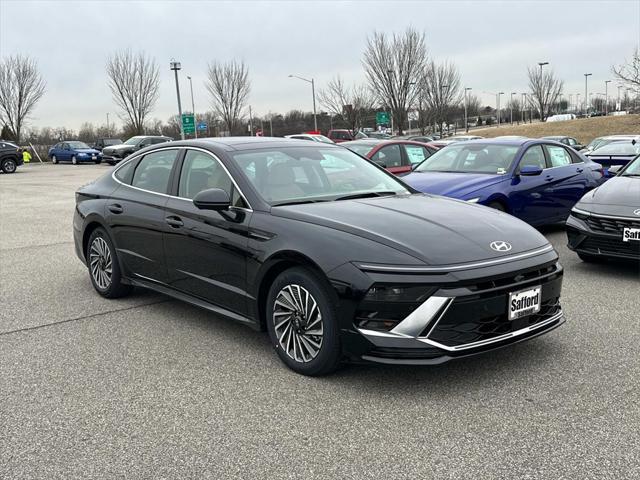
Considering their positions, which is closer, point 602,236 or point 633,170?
point 602,236

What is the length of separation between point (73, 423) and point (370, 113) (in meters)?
46.8

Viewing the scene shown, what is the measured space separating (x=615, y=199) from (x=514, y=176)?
2137 millimetres

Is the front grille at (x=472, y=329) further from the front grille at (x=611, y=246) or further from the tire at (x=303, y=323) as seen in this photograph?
the front grille at (x=611, y=246)

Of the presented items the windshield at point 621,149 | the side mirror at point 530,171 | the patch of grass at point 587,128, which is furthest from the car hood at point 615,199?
the patch of grass at point 587,128

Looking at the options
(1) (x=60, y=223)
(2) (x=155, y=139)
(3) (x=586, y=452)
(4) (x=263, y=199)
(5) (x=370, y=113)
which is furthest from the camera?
(5) (x=370, y=113)

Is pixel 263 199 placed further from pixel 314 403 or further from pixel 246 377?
pixel 314 403

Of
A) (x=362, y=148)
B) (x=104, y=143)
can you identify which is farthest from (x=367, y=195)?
(x=104, y=143)

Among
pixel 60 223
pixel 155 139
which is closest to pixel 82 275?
pixel 60 223

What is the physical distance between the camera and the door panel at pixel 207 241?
14.2ft

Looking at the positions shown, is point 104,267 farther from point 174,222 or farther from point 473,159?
point 473,159

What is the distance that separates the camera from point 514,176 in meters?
8.56

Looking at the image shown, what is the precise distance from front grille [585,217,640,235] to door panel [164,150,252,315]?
13.3 feet

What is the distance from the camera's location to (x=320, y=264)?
12.1 ft

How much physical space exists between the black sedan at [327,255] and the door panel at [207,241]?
0.04 ft
